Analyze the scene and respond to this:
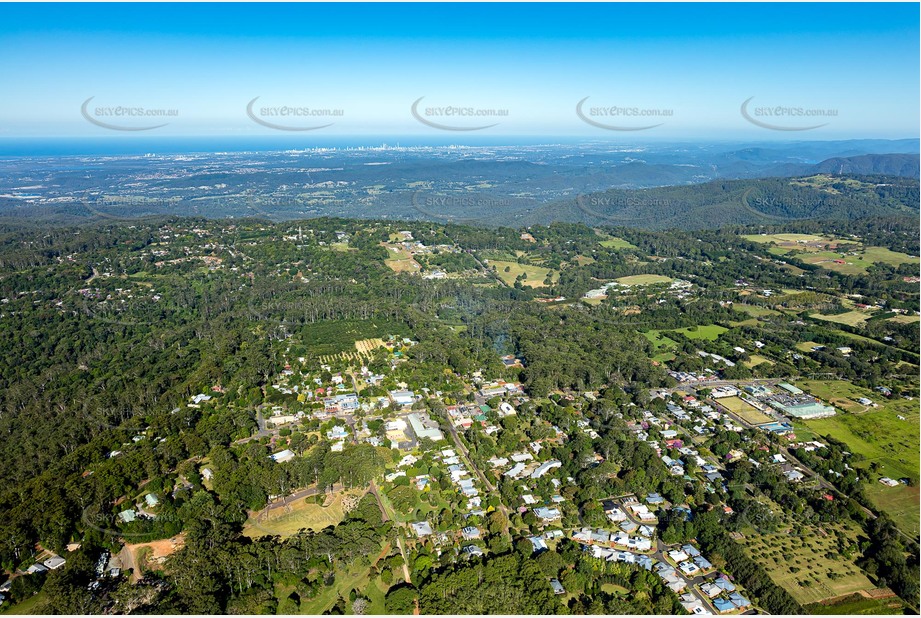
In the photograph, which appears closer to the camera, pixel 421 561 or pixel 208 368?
pixel 421 561

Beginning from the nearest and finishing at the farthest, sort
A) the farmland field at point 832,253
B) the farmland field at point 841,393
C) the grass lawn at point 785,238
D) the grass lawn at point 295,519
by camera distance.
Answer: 1. the grass lawn at point 295,519
2. the farmland field at point 841,393
3. the farmland field at point 832,253
4. the grass lawn at point 785,238

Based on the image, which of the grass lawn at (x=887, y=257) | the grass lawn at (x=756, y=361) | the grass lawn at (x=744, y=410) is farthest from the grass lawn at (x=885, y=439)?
the grass lawn at (x=887, y=257)

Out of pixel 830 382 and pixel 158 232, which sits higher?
pixel 158 232

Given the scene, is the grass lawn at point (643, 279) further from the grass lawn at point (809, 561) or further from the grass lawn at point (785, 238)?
the grass lawn at point (809, 561)

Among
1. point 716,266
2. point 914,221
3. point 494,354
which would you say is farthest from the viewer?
point 914,221

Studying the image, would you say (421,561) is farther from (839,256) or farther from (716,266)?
(839,256)

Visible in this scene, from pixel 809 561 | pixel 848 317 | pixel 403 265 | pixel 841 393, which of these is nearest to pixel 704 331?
pixel 841 393

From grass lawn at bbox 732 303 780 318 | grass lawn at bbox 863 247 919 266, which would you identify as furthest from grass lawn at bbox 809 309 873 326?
grass lawn at bbox 863 247 919 266

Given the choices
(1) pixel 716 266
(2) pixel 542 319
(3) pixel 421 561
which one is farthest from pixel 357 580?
(1) pixel 716 266
